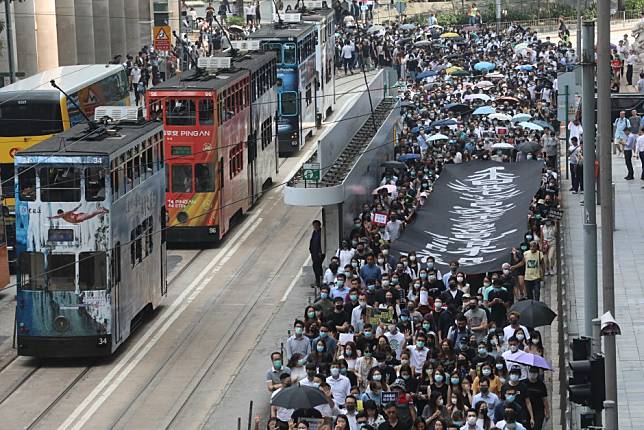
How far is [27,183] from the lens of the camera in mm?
30125

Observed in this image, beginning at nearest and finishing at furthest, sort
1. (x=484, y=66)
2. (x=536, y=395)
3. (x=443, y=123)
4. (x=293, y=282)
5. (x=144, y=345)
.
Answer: (x=536, y=395), (x=144, y=345), (x=293, y=282), (x=443, y=123), (x=484, y=66)

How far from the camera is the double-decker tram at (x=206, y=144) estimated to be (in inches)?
1572

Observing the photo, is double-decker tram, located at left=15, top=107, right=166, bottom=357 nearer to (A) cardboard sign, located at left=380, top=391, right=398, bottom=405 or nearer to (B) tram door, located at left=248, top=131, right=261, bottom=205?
(A) cardboard sign, located at left=380, top=391, right=398, bottom=405

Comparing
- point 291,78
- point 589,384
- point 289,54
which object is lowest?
point 589,384

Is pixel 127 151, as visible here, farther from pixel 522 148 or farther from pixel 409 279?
pixel 522 148

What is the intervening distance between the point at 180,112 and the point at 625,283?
34.4 feet

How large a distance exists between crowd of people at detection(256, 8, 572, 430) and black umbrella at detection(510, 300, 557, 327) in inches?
14.2

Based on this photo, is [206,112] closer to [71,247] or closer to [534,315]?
[71,247]

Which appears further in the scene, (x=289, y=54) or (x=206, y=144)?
(x=289, y=54)

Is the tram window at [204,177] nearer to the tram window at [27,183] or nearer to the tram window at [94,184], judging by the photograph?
the tram window at [94,184]

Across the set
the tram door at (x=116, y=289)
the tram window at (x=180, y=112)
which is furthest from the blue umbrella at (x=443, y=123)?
the tram door at (x=116, y=289)

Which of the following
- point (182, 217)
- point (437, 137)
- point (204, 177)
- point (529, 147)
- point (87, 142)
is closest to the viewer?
point (87, 142)

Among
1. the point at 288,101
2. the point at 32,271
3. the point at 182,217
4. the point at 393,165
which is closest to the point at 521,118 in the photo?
the point at 288,101

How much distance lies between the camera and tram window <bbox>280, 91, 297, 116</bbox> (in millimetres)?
53312
